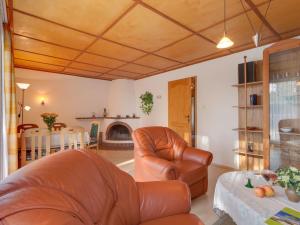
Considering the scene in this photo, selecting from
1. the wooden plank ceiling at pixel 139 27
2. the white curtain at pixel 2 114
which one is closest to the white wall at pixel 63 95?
the wooden plank ceiling at pixel 139 27

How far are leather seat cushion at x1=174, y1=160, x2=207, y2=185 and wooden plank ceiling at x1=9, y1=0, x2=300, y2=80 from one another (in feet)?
6.32

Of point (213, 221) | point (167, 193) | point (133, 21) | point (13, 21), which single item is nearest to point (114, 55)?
point (133, 21)

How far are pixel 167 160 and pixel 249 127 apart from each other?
1823 mm

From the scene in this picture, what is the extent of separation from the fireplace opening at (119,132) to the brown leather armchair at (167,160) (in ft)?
10.9

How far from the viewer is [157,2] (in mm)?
1884

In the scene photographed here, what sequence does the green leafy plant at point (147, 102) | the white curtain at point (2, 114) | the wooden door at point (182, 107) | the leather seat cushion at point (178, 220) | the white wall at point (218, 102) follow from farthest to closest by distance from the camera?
the green leafy plant at point (147, 102)
the wooden door at point (182, 107)
the white wall at point (218, 102)
the white curtain at point (2, 114)
the leather seat cushion at point (178, 220)

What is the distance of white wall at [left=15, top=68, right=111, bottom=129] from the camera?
4.82 metres

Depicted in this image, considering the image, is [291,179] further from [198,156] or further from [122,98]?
[122,98]

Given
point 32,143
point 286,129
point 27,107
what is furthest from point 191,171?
point 27,107

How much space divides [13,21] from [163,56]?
8.17 ft

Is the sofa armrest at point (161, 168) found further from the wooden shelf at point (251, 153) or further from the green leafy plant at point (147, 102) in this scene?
the green leafy plant at point (147, 102)

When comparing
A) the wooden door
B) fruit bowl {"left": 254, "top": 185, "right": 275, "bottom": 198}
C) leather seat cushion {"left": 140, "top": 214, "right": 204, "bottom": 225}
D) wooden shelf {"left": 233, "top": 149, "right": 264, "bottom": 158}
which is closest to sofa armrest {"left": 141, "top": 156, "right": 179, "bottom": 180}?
leather seat cushion {"left": 140, "top": 214, "right": 204, "bottom": 225}

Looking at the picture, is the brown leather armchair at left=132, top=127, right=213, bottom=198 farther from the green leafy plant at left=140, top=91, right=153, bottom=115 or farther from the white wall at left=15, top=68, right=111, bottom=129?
the white wall at left=15, top=68, right=111, bottom=129

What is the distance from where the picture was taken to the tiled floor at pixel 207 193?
6.42 feet
